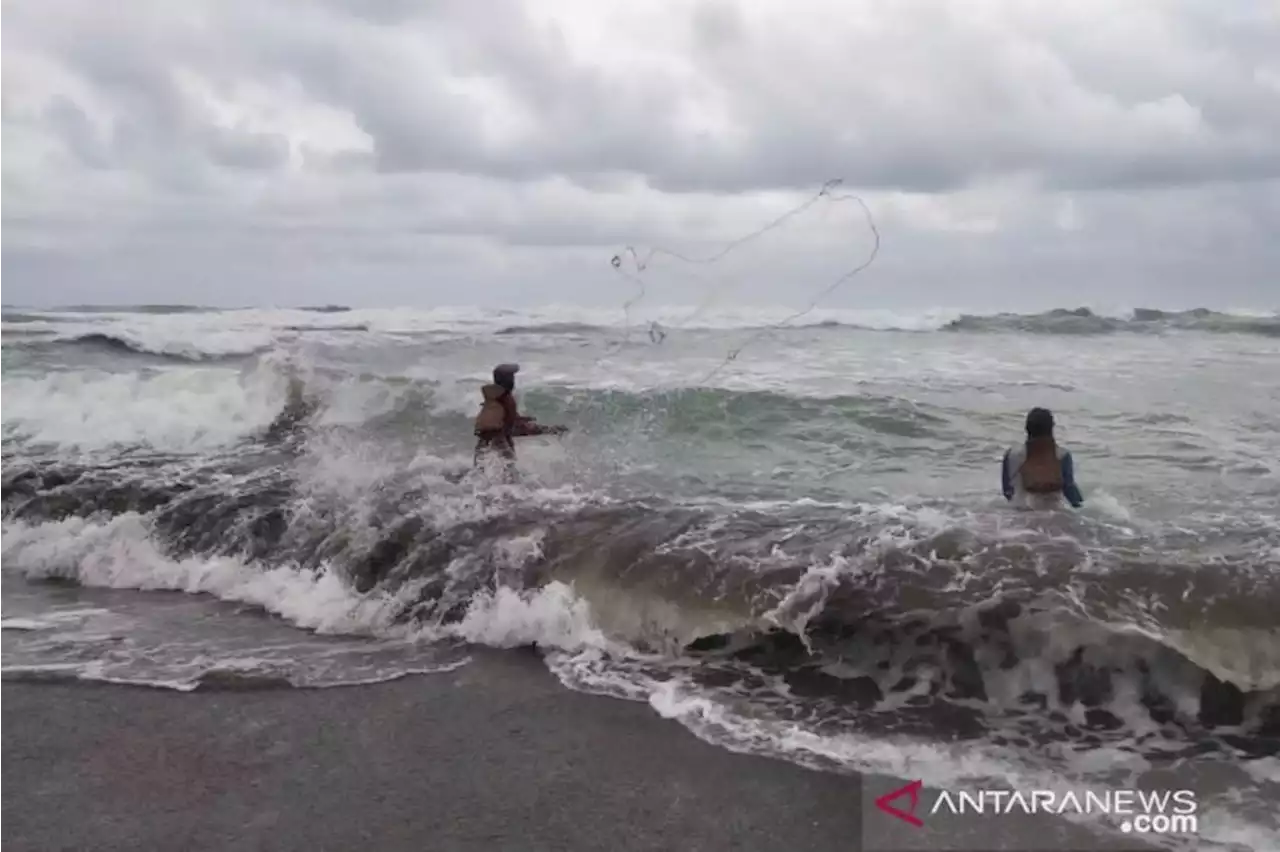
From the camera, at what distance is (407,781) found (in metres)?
5.04

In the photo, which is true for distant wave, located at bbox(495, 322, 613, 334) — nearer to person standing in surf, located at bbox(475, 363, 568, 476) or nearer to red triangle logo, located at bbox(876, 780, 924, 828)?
person standing in surf, located at bbox(475, 363, 568, 476)

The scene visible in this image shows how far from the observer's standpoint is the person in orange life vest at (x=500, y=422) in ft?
35.1

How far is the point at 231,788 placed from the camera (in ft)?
16.3

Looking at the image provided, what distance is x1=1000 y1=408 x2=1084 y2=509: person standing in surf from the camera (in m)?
8.91

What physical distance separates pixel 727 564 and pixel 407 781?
3.34 m

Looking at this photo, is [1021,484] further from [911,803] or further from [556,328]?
[556,328]

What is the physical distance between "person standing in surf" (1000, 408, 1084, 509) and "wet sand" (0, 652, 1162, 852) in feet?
15.3

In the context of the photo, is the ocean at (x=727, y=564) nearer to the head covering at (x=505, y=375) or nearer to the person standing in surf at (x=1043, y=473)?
the person standing in surf at (x=1043, y=473)

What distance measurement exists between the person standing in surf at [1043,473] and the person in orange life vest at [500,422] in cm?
446

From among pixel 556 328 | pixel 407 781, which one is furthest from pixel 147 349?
pixel 407 781

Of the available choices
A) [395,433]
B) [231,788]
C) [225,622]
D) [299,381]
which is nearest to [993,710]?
[231,788]

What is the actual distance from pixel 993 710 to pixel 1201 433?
9.73 metres

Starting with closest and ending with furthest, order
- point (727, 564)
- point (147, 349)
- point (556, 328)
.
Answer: point (727, 564) → point (147, 349) → point (556, 328)

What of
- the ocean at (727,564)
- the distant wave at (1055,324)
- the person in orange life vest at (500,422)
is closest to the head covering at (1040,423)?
the ocean at (727,564)
